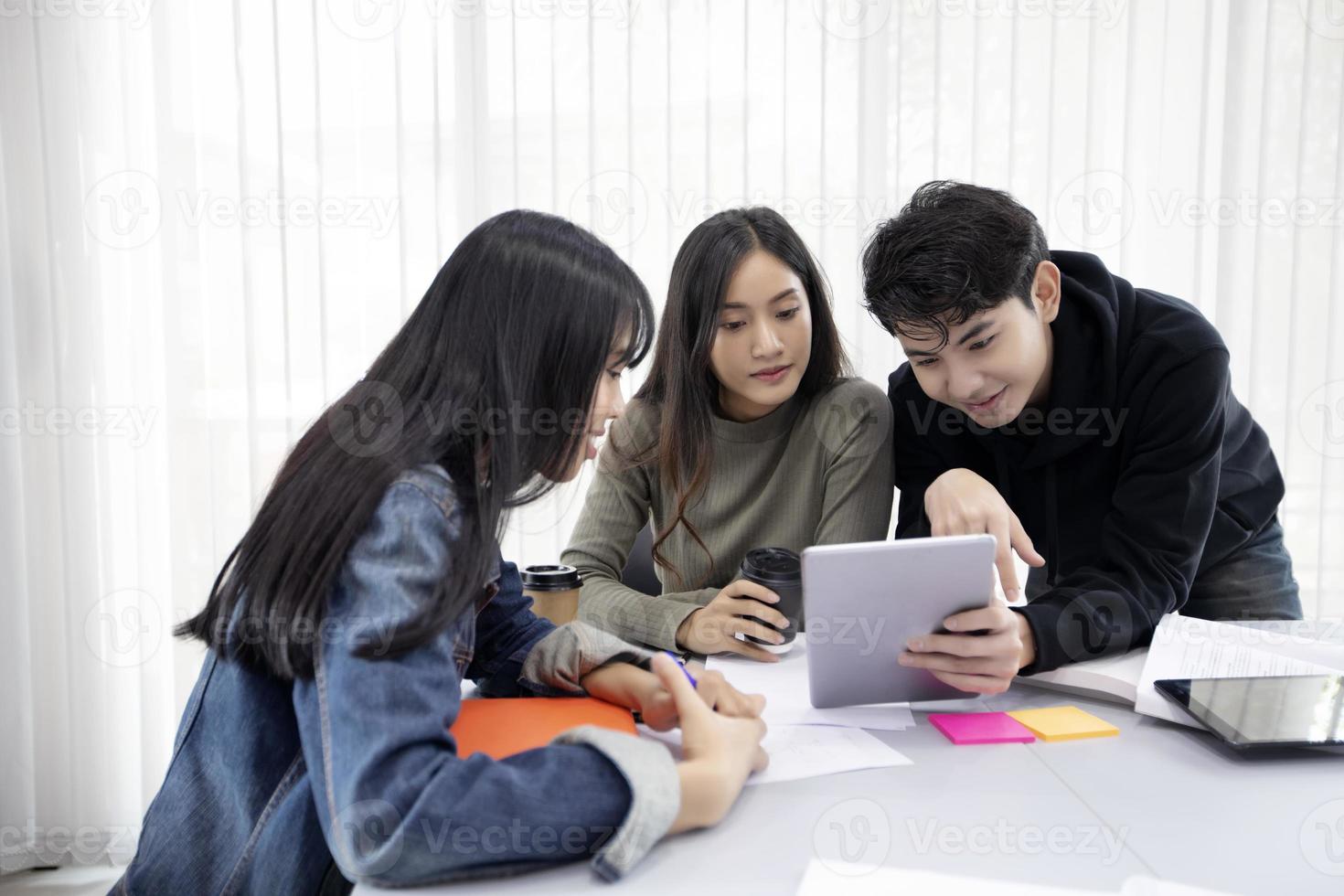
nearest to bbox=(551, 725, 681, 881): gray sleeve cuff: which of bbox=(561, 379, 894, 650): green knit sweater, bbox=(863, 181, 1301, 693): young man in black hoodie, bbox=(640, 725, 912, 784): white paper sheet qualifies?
bbox=(640, 725, 912, 784): white paper sheet

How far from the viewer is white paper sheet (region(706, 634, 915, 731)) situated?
3.23 feet

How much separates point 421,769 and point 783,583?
63 centimetres

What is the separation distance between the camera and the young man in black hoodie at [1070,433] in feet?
3.90

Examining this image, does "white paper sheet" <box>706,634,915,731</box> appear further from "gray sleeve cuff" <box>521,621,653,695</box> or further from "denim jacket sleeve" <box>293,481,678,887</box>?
"denim jacket sleeve" <box>293,481,678,887</box>

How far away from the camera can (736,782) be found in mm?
749

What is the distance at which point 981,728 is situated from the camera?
947 mm

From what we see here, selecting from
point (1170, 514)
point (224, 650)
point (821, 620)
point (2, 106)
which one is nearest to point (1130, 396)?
Answer: point (1170, 514)

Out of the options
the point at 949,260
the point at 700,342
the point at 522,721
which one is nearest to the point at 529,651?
the point at 522,721

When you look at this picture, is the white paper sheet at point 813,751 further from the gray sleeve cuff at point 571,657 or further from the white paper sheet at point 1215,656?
the white paper sheet at point 1215,656

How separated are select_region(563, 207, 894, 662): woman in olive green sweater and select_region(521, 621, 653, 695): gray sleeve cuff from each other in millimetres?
316

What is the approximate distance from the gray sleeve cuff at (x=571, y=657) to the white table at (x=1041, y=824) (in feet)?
0.84

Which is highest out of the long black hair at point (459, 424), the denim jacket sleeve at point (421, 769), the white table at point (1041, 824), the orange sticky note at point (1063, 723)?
the long black hair at point (459, 424)

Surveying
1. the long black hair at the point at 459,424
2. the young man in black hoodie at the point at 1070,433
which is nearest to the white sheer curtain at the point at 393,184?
the young man in black hoodie at the point at 1070,433

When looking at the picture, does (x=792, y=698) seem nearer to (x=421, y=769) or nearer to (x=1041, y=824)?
(x=1041, y=824)
